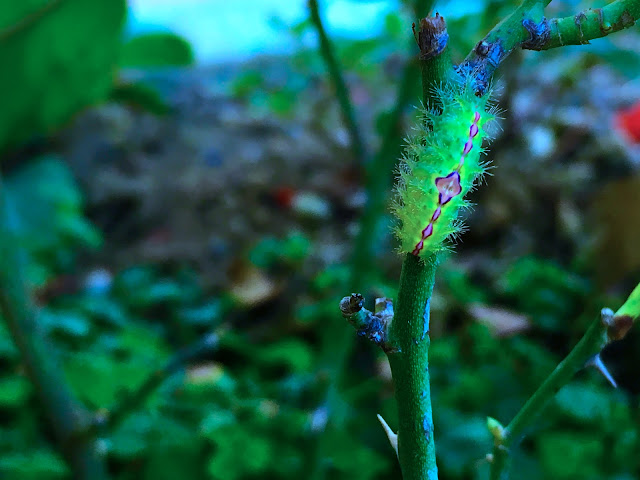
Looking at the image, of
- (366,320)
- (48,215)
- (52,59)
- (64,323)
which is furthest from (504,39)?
(48,215)

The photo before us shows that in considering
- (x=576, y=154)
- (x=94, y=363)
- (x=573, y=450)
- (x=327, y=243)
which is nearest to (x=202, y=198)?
(x=327, y=243)

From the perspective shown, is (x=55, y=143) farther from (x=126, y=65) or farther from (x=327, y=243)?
(x=327, y=243)

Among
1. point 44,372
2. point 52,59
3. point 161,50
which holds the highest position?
point 161,50

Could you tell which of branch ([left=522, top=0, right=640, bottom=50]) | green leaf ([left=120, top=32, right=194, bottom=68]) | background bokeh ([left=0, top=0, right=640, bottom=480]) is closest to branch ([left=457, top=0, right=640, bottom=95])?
branch ([left=522, top=0, right=640, bottom=50])

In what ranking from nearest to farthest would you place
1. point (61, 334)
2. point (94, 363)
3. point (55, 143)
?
point (94, 363), point (61, 334), point (55, 143)

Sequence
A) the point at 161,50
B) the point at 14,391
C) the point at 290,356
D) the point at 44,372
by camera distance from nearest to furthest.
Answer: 1. the point at 44,372
2. the point at 14,391
3. the point at 290,356
4. the point at 161,50

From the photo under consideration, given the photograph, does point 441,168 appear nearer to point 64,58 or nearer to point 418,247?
point 418,247
